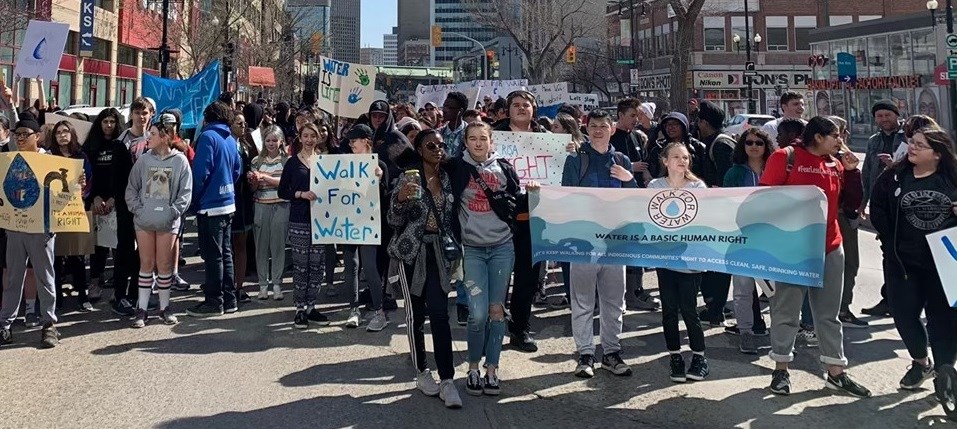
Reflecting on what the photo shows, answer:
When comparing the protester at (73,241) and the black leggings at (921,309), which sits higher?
the protester at (73,241)

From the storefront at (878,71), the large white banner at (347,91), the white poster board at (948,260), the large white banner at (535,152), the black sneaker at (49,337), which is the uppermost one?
the storefront at (878,71)

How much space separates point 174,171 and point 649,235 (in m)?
4.46

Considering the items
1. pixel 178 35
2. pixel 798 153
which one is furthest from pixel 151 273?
pixel 178 35

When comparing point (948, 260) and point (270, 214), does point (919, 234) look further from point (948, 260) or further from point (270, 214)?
point (270, 214)

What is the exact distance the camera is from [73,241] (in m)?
7.78

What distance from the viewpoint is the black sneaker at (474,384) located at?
5.54 metres

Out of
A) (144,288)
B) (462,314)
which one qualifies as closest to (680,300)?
(462,314)

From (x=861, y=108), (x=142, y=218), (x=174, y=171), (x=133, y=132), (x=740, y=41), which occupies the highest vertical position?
(x=740, y=41)

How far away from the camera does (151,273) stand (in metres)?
7.47

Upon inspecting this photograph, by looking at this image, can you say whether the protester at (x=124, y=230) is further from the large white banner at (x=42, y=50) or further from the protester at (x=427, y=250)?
the large white banner at (x=42, y=50)

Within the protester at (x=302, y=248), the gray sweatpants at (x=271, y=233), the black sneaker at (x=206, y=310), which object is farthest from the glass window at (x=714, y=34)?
the black sneaker at (x=206, y=310)

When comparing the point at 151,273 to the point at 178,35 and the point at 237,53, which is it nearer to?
the point at 178,35

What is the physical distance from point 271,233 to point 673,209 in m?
4.63

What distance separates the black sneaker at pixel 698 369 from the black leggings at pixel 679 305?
0.20 ft
